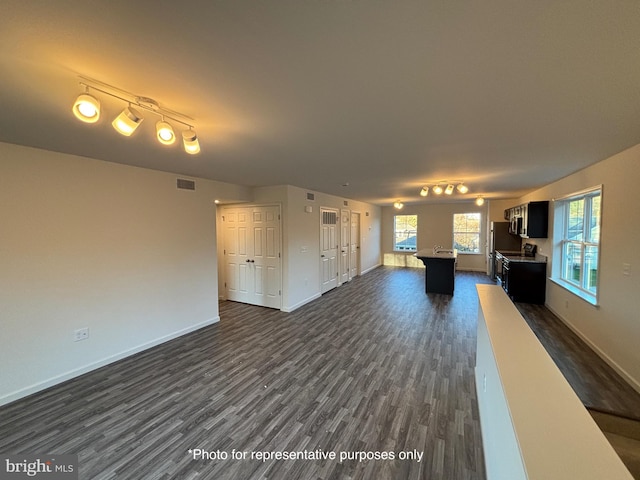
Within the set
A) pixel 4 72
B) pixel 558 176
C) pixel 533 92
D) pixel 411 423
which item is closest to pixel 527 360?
pixel 411 423

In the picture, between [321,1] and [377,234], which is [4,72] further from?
[377,234]

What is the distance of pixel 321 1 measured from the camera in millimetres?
944

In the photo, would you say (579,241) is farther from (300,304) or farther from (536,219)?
(300,304)

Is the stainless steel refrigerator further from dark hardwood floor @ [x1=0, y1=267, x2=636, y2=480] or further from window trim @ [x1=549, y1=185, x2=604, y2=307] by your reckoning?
dark hardwood floor @ [x1=0, y1=267, x2=636, y2=480]

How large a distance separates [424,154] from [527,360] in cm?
227

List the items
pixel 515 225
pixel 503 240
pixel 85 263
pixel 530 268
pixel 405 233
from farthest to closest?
1. pixel 405 233
2. pixel 503 240
3. pixel 515 225
4. pixel 530 268
5. pixel 85 263

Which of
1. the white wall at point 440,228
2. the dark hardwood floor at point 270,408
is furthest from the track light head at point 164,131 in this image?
the white wall at point 440,228

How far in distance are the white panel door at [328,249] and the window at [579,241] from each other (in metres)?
4.47

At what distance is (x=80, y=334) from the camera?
2.97 meters

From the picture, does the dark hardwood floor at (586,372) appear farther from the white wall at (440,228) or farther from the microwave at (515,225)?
the white wall at (440,228)

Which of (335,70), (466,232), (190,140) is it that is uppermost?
(335,70)

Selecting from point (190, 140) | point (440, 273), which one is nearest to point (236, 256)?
point (190, 140)

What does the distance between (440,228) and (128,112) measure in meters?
9.76

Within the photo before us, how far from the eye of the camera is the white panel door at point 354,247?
26.3 feet
